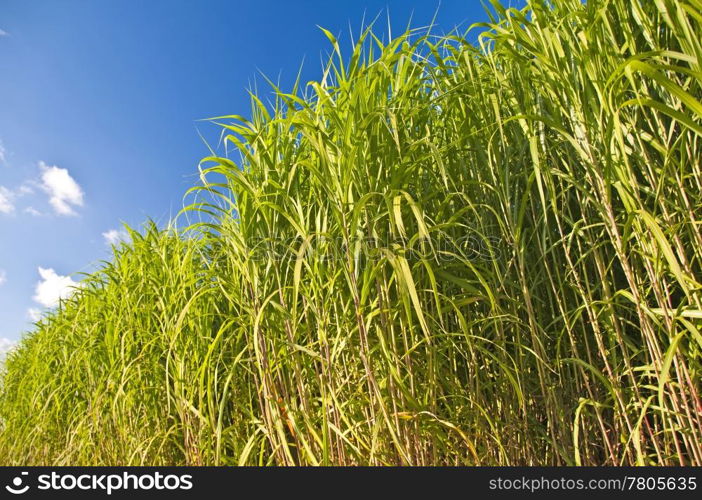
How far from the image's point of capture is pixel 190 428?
2.04m

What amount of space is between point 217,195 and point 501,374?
114 centimetres

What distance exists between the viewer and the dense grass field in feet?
3.97

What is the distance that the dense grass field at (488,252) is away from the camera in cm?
121

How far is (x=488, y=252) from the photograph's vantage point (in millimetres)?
1587
